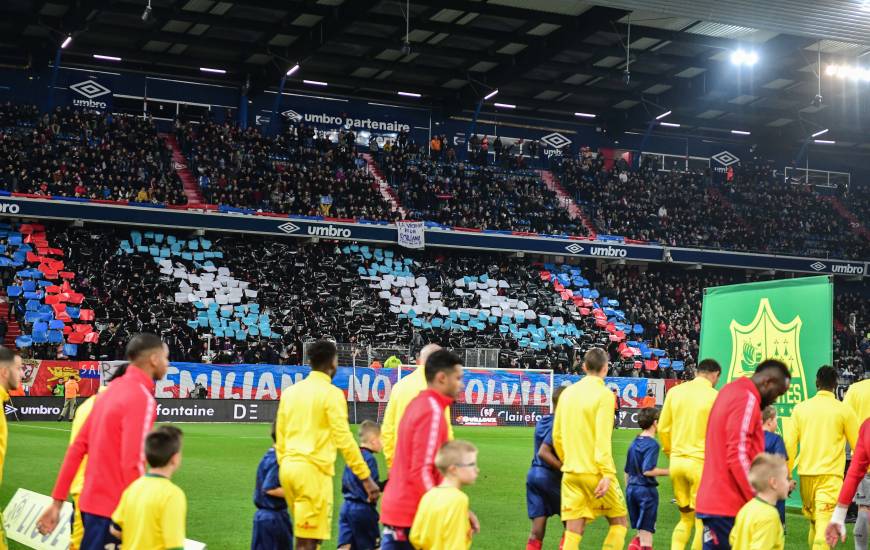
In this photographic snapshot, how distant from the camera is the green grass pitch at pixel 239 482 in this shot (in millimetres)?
13266

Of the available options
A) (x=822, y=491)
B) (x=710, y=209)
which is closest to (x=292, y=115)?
(x=710, y=209)

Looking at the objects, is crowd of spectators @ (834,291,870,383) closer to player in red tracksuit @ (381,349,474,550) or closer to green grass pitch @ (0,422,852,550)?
green grass pitch @ (0,422,852,550)

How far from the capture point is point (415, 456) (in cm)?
693

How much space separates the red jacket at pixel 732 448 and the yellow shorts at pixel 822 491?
3.57 metres

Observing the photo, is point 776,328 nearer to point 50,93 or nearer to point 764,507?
point 764,507

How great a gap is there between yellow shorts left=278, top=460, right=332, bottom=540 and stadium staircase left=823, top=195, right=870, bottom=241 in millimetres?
51093

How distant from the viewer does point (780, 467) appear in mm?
6855

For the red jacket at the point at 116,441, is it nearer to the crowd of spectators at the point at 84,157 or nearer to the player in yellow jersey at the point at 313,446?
the player in yellow jersey at the point at 313,446

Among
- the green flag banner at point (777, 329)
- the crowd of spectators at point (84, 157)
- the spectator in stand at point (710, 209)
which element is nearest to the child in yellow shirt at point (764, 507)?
the green flag banner at point (777, 329)

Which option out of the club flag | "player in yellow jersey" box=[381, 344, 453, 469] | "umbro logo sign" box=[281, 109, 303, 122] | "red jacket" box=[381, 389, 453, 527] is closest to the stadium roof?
"umbro logo sign" box=[281, 109, 303, 122]

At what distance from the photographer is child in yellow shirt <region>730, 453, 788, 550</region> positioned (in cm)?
686

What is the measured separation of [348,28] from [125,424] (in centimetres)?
3387

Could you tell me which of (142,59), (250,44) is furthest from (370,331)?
(142,59)

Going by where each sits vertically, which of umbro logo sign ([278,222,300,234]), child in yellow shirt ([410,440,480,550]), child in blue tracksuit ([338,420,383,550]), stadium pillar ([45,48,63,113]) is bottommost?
child in blue tracksuit ([338,420,383,550])
